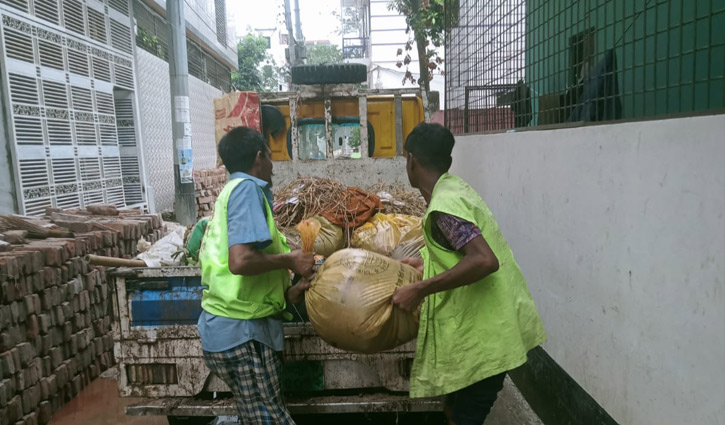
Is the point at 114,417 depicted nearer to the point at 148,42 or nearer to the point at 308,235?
the point at 308,235

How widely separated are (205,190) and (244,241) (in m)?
10.1

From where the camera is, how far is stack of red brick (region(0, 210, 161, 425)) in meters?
3.17

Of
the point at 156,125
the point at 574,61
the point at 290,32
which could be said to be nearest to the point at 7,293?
the point at 574,61

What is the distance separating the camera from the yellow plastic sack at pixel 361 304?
2.08m

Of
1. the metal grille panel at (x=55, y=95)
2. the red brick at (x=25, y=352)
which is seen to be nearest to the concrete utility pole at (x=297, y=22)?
the metal grille panel at (x=55, y=95)

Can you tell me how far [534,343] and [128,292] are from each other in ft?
6.83

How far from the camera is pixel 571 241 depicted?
3.01 m

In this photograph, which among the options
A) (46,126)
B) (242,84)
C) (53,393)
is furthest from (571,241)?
(242,84)

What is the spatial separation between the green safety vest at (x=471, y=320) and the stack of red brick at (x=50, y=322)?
70.8 inches

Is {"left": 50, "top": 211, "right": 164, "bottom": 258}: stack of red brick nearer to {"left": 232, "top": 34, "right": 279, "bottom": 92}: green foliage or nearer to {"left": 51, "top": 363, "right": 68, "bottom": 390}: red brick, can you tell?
{"left": 51, "top": 363, "right": 68, "bottom": 390}: red brick

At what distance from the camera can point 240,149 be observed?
2.27m

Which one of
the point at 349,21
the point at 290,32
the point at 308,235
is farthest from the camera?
the point at 349,21

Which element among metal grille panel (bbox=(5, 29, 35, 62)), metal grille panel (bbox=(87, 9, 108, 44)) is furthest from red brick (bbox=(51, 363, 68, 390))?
metal grille panel (bbox=(87, 9, 108, 44))

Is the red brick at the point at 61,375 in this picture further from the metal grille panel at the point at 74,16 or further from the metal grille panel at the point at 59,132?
the metal grille panel at the point at 74,16
